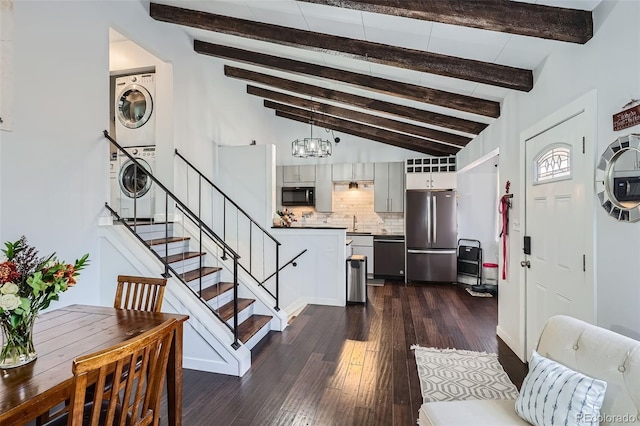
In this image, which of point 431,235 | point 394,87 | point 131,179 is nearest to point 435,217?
point 431,235

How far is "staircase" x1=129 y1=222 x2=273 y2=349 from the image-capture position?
328 cm

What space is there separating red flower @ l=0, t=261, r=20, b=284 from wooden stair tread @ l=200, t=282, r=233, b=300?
6.33ft

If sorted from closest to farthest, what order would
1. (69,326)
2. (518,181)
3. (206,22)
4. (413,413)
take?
(69,326)
(413,413)
(518,181)
(206,22)

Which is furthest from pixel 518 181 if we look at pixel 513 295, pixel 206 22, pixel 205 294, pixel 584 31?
pixel 206 22

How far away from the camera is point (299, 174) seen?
23.7 feet

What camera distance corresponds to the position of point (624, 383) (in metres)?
1.26

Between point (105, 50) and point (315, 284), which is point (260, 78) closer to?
point (105, 50)

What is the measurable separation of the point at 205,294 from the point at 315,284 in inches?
76.4

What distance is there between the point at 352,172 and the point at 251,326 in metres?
4.35

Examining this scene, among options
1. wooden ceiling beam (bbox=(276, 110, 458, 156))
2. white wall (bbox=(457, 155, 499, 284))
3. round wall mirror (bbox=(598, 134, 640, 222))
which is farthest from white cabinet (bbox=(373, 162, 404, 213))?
round wall mirror (bbox=(598, 134, 640, 222))

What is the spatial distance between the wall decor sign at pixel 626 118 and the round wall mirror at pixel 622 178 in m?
0.06

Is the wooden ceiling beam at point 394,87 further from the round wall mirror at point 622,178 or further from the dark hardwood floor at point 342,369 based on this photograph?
the dark hardwood floor at point 342,369

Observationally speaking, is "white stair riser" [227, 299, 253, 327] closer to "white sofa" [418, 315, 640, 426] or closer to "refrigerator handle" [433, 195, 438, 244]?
"white sofa" [418, 315, 640, 426]

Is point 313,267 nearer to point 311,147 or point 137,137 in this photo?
point 311,147
